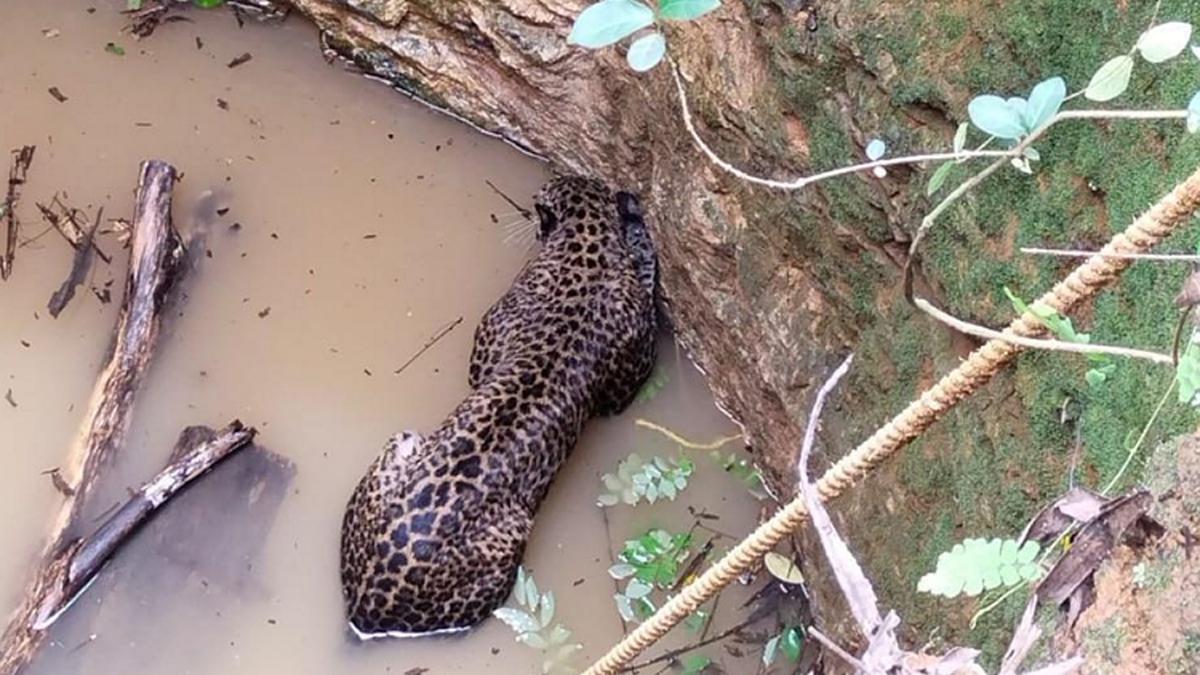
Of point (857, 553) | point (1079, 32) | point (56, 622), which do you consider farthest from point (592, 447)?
point (1079, 32)

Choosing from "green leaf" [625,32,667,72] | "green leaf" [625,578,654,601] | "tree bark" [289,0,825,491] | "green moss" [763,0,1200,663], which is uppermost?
"green leaf" [625,32,667,72]

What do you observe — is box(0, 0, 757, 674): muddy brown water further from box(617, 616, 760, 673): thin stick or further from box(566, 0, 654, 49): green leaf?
box(566, 0, 654, 49): green leaf

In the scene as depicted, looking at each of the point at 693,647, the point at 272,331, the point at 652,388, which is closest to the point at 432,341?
the point at 272,331

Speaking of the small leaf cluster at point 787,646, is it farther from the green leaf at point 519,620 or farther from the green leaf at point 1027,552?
the green leaf at point 1027,552

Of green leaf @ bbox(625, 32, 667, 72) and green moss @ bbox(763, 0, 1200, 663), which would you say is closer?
green leaf @ bbox(625, 32, 667, 72)

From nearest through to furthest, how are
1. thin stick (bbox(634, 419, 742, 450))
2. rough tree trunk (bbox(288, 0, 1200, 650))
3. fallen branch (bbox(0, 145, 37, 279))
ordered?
rough tree trunk (bbox(288, 0, 1200, 650)), thin stick (bbox(634, 419, 742, 450)), fallen branch (bbox(0, 145, 37, 279))

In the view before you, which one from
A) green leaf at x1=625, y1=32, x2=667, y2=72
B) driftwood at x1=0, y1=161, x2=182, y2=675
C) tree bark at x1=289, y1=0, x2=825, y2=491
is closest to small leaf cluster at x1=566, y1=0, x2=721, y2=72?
green leaf at x1=625, y1=32, x2=667, y2=72

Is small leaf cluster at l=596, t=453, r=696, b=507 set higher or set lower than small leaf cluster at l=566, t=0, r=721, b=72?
lower
